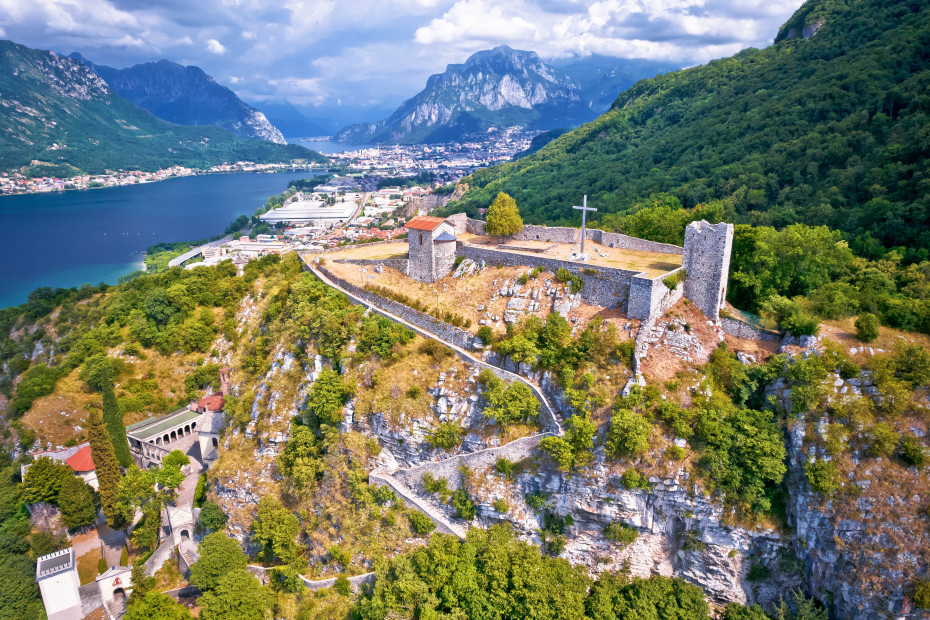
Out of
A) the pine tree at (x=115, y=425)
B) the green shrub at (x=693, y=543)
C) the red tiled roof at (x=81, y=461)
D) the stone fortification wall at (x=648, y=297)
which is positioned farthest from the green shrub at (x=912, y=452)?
the red tiled roof at (x=81, y=461)

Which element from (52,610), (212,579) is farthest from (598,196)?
(52,610)

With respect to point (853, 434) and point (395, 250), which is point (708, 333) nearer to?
point (853, 434)

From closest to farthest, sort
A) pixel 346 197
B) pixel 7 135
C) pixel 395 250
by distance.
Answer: pixel 395 250
pixel 346 197
pixel 7 135

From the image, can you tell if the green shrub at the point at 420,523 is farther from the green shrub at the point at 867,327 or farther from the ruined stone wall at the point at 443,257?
the green shrub at the point at 867,327

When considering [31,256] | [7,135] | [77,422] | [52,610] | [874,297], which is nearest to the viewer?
[874,297]

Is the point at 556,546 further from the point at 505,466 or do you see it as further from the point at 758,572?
the point at 758,572

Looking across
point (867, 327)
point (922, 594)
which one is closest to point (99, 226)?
point (867, 327)

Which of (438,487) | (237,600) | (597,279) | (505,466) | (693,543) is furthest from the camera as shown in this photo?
(597,279)
